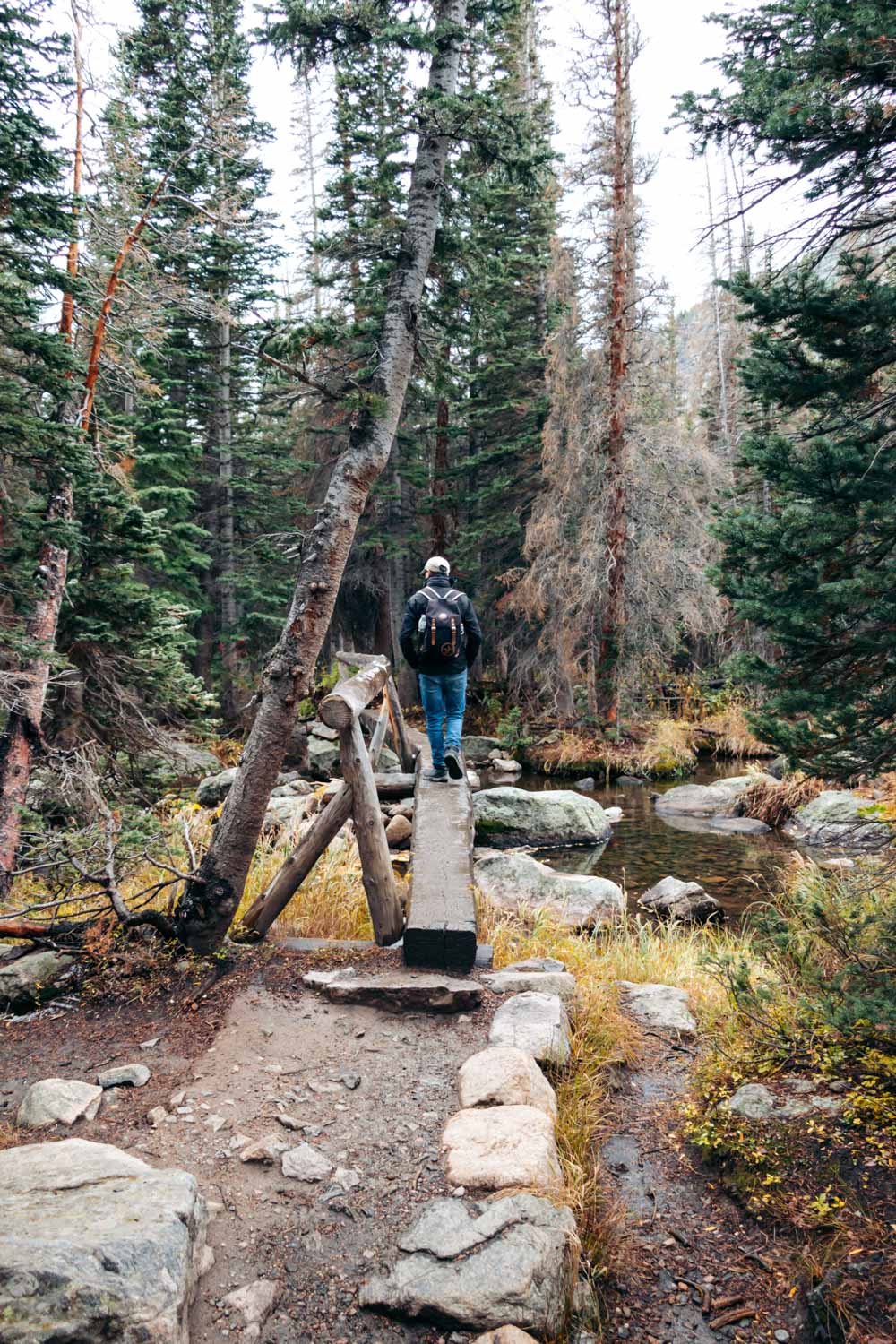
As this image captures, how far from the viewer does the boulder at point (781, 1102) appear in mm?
3223

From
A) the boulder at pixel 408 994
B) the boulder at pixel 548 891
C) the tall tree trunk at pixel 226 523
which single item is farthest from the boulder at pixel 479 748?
the boulder at pixel 408 994

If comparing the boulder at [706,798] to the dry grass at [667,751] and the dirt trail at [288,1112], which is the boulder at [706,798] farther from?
the dirt trail at [288,1112]

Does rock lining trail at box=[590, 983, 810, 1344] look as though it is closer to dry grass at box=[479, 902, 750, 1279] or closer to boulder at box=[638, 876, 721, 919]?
dry grass at box=[479, 902, 750, 1279]

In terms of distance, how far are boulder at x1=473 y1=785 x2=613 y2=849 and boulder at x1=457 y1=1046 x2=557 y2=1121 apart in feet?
25.4

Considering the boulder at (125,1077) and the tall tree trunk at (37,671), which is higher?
the tall tree trunk at (37,671)

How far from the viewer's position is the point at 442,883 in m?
5.26

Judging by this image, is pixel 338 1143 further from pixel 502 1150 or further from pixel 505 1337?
pixel 505 1337

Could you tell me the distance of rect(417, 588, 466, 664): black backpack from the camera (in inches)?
269

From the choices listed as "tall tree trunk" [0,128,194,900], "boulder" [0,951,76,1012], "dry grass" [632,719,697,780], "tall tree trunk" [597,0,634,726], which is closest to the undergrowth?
"boulder" [0,951,76,1012]

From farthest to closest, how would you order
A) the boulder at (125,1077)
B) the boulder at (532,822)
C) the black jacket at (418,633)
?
the boulder at (532,822)
the black jacket at (418,633)
the boulder at (125,1077)

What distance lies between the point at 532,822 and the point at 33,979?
8.08 meters

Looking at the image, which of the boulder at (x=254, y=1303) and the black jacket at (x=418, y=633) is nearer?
the boulder at (x=254, y=1303)

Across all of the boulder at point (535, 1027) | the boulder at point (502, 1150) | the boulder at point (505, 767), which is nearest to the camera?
the boulder at point (502, 1150)

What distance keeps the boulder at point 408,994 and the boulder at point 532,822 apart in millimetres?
6986
